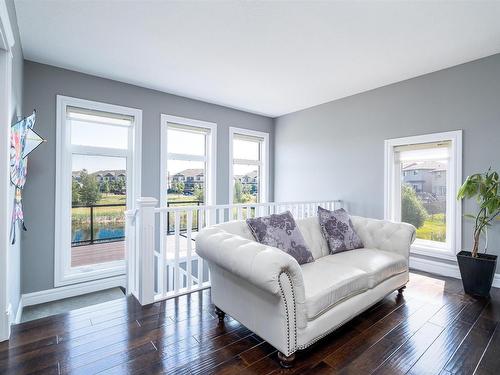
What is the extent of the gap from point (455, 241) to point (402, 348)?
2056mm

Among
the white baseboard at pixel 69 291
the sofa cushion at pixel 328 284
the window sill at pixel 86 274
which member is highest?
the sofa cushion at pixel 328 284

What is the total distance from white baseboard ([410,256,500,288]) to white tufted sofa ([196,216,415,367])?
1094 mm

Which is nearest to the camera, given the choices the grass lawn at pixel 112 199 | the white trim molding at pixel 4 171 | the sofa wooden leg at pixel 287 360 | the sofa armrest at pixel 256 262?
the sofa armrest at pixel 256 262

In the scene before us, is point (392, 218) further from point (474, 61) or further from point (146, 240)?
point (146, 240)

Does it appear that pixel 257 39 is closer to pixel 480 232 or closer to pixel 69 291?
pixel 480 232

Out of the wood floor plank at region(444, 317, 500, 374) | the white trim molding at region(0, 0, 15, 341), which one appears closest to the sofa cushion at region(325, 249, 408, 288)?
the wood floor plank at region(444, 317, 500, 374)

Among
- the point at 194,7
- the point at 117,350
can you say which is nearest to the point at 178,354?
the point at 117,350

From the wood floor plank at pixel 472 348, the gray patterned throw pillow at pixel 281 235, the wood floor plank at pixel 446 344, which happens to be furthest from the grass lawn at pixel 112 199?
the wood floor plank at pixel 472 348

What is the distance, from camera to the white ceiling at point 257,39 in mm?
2195

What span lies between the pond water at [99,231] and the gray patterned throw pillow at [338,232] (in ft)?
9.19

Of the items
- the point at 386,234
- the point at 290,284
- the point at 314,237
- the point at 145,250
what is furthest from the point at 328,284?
the point at 145,250

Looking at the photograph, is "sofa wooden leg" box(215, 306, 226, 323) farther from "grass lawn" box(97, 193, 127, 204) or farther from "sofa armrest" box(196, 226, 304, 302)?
"grass lawn" box(97, 193, 127, 204)

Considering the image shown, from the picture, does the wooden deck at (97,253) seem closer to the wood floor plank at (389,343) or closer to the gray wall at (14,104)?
the gray wall at (14,104)

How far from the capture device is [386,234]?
2811 millimetres
